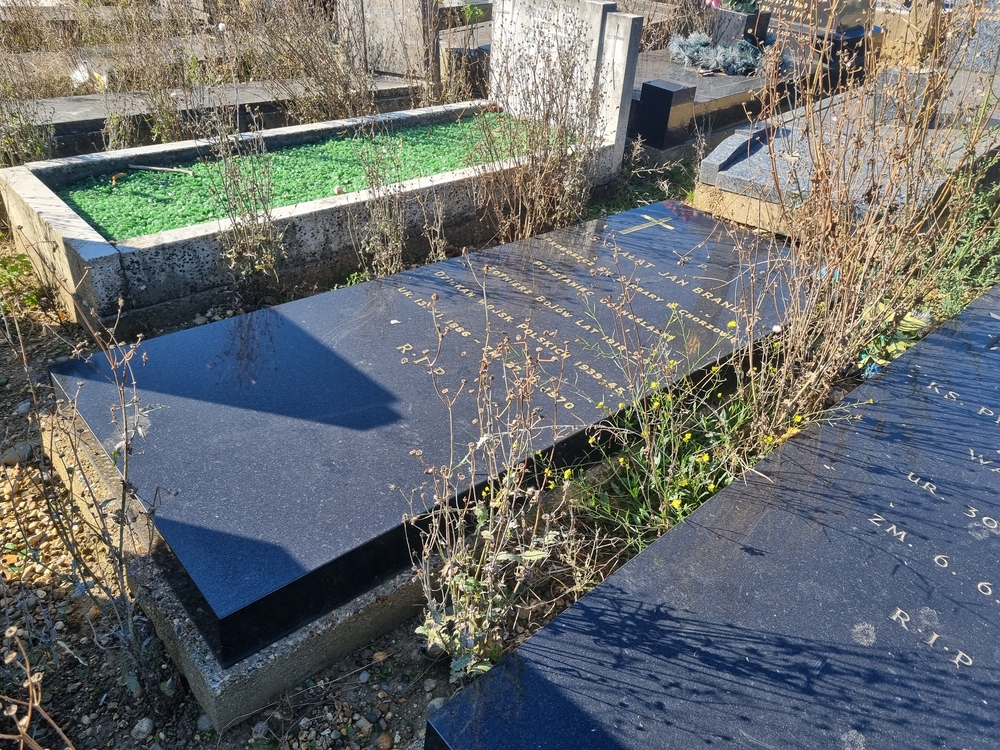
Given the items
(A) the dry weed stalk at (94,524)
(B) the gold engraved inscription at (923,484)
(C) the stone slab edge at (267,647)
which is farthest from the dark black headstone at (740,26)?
(C) the stone slab edge at (267,647)

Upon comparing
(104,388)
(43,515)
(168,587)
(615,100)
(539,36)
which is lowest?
(43,515)

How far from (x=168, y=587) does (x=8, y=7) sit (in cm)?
743

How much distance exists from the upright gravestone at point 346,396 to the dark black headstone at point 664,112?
2192 mm

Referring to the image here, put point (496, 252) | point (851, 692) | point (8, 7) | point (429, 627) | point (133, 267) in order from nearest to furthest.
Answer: point (851, 692), point (429, 627), point (133, 267), point (496, 252), point (8, 7)

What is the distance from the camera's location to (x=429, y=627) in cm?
215

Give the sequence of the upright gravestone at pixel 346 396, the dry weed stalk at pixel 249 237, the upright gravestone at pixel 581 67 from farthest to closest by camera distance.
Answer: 1. the upright gravestone at pixel 581 67
2. the dry weed stalk at pixel 249 237
3. the upright gravestone at pixel 346 396

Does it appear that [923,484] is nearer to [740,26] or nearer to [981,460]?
[981,460]

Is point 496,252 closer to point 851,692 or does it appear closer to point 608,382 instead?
point 608,382

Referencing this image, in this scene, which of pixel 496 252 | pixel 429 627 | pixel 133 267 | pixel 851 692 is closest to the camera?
pixel 851 692

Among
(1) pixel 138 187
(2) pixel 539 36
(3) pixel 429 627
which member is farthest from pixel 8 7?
(3) pixel 429 627

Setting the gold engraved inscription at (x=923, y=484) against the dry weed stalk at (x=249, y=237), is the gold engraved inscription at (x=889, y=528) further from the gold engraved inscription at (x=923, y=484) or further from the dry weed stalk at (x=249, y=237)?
the dry weed stalk at (x=249, y=237)

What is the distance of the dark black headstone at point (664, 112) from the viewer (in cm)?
612

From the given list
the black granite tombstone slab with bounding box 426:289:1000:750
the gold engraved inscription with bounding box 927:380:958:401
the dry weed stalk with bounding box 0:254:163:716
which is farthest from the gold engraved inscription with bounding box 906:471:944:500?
the dry weed stalk with bounding box 0:254:163:716

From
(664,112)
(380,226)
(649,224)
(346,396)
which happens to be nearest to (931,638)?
(346,396)
